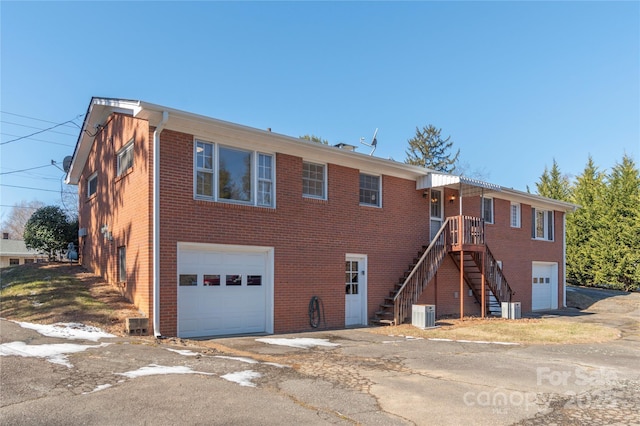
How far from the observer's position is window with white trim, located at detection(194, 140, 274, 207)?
39.9 ft

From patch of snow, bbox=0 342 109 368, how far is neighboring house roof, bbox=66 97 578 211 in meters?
5.06

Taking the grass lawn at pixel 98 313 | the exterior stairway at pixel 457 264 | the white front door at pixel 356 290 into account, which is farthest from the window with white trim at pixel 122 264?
the exterior stairway at pixel 457 264

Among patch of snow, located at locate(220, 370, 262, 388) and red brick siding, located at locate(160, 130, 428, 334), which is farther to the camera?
red brick siding, located at locate(160, 130, 428, 334)

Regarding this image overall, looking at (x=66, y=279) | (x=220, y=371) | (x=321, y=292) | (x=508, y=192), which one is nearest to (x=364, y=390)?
(x=220, y=371)

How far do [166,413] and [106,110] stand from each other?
11.8 m

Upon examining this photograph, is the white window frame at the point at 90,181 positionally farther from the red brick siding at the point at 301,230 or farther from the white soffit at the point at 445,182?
the white soffit at the point at 445,182

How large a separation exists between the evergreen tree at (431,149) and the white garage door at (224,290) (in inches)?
1808

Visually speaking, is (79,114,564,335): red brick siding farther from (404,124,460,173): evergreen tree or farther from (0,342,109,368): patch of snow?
(404,124,460,173): evergreen tree

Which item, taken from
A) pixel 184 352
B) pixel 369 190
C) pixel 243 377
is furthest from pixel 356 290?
pixel 243 377

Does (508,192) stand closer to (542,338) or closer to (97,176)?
(542,338)

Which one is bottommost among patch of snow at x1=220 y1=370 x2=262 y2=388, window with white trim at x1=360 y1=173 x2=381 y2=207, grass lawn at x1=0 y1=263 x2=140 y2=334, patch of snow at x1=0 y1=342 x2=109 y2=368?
patch of snow at x1=220 y1=370 x2=262 y2=388

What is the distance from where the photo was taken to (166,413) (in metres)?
5.52

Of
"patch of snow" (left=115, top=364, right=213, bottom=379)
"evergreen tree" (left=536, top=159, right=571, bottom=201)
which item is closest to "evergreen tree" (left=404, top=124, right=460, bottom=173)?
"evergreen tree" (left=536, top=159, right=571, bottom=201)

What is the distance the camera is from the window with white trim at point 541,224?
2320cm
